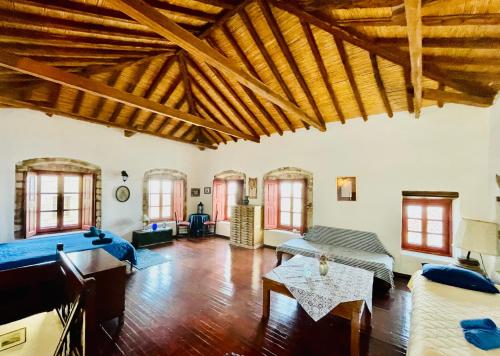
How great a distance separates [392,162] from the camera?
477cm

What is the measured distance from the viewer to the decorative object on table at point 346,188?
5234 mm

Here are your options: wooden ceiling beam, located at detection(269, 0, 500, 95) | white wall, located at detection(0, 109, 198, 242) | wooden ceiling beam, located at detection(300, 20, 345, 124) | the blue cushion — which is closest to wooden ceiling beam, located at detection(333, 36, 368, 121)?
wooden ceiling beam, located at detection(269, 0, 500, 95)

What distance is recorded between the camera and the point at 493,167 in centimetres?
369

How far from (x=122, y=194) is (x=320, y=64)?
6.10 meters

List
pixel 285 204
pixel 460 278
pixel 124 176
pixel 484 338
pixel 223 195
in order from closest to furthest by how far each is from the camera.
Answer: pixel 484 338
pixel 460 278
pixel 124 176
pixel 285 204
pixel 223 195

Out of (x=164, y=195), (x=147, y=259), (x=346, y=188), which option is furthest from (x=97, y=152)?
(x=346, y=188)

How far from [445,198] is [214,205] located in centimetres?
642

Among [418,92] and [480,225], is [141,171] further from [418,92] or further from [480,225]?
[480,225]

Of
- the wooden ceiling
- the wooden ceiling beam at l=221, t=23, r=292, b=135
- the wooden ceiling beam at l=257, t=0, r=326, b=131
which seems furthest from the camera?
the wooden ceiling beam at l=221, t=23, r=292, b=135

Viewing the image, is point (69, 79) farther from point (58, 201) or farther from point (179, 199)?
point (179, 199)

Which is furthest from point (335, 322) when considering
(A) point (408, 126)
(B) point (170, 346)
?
(A) point (408, 126)

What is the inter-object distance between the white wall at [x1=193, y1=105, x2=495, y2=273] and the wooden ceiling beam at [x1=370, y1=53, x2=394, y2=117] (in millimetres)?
328

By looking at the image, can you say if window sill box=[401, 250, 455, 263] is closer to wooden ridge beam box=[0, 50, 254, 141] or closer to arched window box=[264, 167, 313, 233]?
arched window box=[264, 167, 313, 233]

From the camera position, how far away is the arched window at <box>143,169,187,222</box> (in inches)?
281
